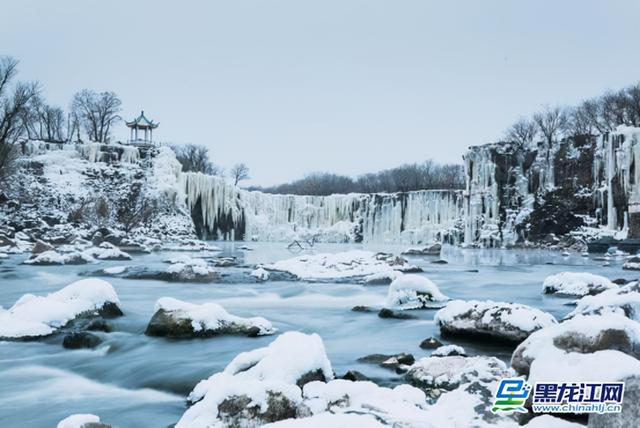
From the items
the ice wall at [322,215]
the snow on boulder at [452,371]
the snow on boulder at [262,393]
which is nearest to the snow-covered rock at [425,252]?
the ice wall at [322,215]

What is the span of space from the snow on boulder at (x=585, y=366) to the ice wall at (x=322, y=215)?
40330 mm

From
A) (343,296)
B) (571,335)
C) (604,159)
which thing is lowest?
(343,296)

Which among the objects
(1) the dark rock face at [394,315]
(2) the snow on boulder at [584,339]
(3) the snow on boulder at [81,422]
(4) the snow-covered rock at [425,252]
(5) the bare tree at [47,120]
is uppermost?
(5) the bare tree at [47,120]

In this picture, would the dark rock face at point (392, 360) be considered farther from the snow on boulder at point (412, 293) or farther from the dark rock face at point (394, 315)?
the snow on boulder at point (412, 293)

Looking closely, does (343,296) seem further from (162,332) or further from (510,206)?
(510,206)

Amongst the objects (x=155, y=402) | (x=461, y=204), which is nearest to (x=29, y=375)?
(x=155, y=402)

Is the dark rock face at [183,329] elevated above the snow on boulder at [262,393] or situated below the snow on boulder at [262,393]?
below

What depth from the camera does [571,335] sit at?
3531 millimetres

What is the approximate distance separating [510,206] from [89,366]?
36486 mm

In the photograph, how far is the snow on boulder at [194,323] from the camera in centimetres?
634

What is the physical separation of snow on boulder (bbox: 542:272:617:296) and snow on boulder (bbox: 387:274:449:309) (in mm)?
2753

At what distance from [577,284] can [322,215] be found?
138 ft

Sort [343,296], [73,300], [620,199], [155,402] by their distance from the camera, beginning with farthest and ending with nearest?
[620,199]
[343,296]
[73,300]
[155,402]

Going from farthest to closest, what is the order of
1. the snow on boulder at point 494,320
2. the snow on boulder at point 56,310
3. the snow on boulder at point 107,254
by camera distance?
the snow on boulder at point 107,254
the snow on boulder at point 56,310
the snow on boulder at point 494,320
